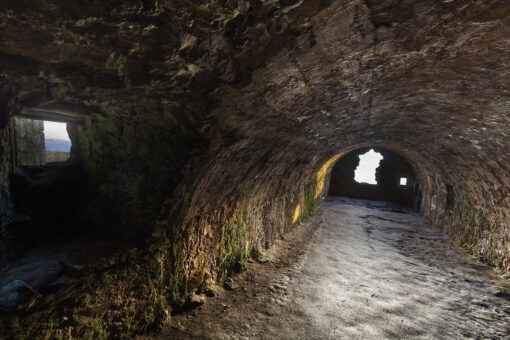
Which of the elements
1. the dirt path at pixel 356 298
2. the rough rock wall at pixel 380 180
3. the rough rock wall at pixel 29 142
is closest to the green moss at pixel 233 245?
the dirt path at pixel 356 298

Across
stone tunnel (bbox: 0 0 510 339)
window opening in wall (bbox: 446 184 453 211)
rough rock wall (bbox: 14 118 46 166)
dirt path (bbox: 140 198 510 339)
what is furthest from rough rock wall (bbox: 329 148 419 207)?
rough rock wall (bbox: 14 118 46 166)

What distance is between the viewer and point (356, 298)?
3545mm

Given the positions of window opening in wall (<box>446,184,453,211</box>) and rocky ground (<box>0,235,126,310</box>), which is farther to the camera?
window opening in wall (<box>446,184,453,211</box>)

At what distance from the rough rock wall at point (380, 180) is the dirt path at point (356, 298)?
9.84 m

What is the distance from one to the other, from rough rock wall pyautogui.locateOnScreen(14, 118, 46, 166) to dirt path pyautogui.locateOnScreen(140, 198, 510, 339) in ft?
17.7

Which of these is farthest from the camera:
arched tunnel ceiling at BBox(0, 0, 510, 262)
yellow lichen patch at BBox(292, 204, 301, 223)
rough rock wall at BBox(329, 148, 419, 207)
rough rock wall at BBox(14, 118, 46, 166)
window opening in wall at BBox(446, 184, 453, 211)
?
rough rock wall at BBox(329, 148, 419, 207)

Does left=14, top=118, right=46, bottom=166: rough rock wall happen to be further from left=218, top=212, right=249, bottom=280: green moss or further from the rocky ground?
left=218, top=212, right=249, bottom=280: green moss

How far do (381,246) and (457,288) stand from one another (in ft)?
7.27

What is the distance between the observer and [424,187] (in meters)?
10.4

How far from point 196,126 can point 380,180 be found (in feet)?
53.9

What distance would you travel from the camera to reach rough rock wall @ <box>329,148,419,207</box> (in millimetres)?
15255

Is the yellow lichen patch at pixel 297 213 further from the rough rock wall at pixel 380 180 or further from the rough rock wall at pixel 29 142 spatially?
the rough rock wall at pixel 380 180

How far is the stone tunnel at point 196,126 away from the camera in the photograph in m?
1.49

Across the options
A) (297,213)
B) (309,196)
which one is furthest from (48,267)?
(309,196)
